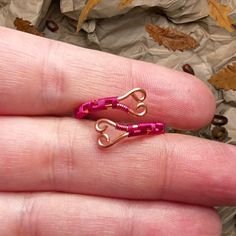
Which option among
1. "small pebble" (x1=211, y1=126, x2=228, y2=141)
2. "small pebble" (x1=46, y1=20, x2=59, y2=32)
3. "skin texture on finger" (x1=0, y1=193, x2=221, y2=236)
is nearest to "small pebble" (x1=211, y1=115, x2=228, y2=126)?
"small pebble" (x1=211, y1=126, x2=228, y2=141)

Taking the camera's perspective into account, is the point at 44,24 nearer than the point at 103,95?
No

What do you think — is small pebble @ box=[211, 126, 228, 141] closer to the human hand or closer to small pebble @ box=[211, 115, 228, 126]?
small pebble @ box=[211, 115, 228, 126]

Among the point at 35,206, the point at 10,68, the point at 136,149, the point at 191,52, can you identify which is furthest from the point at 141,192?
the point at 191,52

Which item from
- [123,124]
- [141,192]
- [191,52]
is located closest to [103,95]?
[123,124]

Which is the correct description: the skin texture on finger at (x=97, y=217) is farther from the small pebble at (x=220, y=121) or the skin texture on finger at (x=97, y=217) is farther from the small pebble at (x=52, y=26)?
the small pebble at (x=52, y=26)

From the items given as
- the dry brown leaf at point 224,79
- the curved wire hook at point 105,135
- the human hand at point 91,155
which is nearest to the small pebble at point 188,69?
the dry brown leaf at point 224,79

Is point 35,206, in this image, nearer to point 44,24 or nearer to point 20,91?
point 20,91

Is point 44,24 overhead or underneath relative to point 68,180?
overhead

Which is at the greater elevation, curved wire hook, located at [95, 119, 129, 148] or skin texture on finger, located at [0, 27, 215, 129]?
skin texture on finger, located at [0, 27, 215, 129]
